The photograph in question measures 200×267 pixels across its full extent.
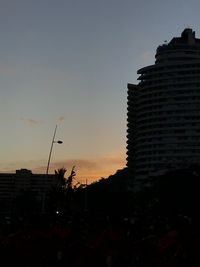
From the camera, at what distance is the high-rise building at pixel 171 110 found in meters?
153

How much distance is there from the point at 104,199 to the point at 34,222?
84559mm

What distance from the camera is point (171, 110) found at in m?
156

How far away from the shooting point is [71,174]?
57812 millimetres

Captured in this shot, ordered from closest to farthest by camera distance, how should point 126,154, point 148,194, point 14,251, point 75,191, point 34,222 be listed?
point 14,251, point 34,222, point 75,191, point 148,194, point 126,154

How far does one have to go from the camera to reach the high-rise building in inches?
6009

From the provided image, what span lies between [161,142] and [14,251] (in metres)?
144

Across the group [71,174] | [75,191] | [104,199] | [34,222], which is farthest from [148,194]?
[34,222]

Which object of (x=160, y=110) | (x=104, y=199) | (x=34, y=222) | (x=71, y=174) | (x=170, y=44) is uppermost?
(x=170, y=44)

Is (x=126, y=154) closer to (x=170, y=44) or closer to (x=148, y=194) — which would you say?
(x=170, y=44)

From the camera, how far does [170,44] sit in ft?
521

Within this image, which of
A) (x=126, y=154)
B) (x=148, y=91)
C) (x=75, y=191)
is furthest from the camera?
(x=126, y=154)

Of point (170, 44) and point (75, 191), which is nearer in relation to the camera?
point (75, 191)

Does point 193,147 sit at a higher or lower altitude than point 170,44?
lower

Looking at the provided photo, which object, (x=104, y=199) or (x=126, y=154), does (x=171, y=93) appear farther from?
(x=104, y=199)
